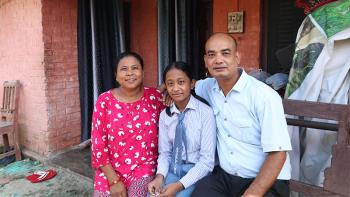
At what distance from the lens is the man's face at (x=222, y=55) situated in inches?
77.0

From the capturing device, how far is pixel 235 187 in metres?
2.05

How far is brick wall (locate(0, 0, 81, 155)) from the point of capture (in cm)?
→ 430

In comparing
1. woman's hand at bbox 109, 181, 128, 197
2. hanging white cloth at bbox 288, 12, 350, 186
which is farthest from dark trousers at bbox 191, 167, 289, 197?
woman's hand at bbox 109, 181, 128, 197

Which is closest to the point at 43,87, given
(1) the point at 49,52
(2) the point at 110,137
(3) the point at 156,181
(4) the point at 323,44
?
(1) the point at 49,52

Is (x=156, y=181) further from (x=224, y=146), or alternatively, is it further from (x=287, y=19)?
(x=287, y=19)

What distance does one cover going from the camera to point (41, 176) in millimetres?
4035

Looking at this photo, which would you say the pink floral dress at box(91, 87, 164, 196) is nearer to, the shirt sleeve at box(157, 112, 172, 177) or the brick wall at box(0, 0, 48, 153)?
the shirt sleeve at box(157, 112, 172, 177)

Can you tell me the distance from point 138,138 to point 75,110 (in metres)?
2.58

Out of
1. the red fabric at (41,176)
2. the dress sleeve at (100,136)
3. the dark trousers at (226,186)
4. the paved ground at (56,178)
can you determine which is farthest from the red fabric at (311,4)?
the red fabric at (41,176)

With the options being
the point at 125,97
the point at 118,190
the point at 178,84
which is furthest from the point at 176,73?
the point at 118,190

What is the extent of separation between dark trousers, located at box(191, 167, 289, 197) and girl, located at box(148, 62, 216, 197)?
59 mm

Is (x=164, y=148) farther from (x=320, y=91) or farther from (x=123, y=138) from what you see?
(x=320, y=91)

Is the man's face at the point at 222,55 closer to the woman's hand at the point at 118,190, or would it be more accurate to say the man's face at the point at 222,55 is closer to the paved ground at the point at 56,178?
the woman's hand at the point at 118,190

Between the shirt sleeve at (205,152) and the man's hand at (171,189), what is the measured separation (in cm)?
3
